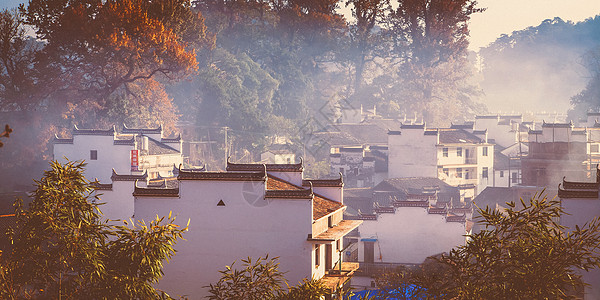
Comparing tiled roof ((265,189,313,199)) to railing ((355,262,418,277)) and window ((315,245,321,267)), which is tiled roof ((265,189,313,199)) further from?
railing ((355,262,418,277))

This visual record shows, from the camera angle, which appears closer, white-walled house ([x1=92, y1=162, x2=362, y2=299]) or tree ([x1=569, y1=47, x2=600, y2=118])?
white-walled house ([x1=92, y1=162, x2=362, y2=299])

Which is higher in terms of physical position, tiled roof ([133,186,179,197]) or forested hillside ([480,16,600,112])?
forested hillside ([480,16,600,112])

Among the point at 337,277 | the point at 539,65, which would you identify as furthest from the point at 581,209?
the point at 539,65

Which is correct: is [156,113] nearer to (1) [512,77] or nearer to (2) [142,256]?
(2) [142,256]

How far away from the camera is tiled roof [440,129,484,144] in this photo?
56344 mm

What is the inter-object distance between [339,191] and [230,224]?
16.8ft

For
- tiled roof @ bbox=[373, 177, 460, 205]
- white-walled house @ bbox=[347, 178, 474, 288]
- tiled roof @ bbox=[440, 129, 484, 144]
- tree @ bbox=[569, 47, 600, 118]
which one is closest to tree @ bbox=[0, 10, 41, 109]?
tiled roof @ bbox=[373, 177, 460, 205]

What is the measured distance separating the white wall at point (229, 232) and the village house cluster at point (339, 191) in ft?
0.09

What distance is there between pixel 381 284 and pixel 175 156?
73.0 ft

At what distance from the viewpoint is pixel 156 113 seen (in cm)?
5669

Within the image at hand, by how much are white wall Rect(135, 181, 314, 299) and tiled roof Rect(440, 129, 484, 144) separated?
36.2 metres

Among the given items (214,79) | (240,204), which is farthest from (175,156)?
(240,204)

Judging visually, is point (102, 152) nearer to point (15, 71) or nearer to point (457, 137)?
point (15, 71)

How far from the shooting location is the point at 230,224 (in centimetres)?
2122
